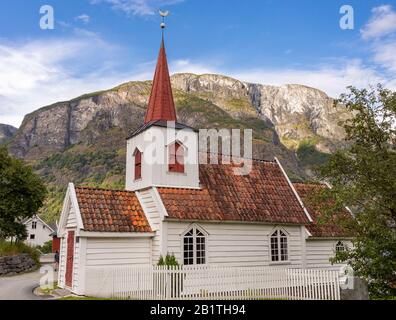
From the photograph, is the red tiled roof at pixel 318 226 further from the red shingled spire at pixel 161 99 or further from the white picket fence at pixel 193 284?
the red shingled spire at pixel 161 99

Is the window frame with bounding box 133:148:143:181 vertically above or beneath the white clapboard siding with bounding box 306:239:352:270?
above

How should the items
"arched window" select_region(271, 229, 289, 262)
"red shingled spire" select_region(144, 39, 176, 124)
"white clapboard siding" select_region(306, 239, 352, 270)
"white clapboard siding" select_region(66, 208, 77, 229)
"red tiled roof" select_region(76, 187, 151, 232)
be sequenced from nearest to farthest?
"red tiled roof" select_region(76, 187, 151, 232), "white clapboard siding" select_region(66, 208, 77, 229), "arched window" select_region(271, 229, 289, 262), "red shingled spire" select_region(144, 39, 176, 124), "white clapboard siding" select_region(306, 239, 352, 270)

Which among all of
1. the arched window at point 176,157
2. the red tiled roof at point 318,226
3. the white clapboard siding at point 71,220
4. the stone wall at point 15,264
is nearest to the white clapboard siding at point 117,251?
the white clapboard siding at point 71,220

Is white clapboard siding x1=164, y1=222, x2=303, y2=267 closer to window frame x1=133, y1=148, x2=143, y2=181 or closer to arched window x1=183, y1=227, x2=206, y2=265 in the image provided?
arched window x1=183, y1=227, x2=206, y2=265

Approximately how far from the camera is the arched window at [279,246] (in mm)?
21766

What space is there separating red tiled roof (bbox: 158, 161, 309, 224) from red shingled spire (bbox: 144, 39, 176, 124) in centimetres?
358

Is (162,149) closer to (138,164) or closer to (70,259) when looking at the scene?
(138,164)

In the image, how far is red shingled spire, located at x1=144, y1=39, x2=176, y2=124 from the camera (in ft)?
72.9

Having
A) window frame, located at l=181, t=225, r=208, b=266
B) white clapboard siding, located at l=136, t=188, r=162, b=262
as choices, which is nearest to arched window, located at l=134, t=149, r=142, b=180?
white clapboard siding, located at l=136, t=188, r=162, b=262

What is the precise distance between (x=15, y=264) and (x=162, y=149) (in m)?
18.8

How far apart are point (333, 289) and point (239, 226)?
656cm

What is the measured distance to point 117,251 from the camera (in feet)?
59.8

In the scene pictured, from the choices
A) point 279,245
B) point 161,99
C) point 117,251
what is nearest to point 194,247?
point 117,251

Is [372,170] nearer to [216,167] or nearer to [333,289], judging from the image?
[333,289]
